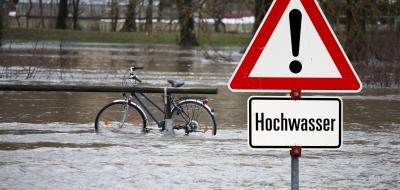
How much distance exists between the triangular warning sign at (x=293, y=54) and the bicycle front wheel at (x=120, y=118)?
9.14 metres

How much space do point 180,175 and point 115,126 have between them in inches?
172

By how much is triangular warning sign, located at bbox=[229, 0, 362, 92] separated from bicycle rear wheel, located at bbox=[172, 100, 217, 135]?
8.73 meters

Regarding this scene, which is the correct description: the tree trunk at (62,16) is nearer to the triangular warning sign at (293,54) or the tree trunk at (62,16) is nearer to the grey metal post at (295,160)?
the triangular warning sign at (293,54)

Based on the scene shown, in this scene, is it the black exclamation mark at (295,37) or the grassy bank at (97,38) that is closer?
the black exclamation mark at (295,37)

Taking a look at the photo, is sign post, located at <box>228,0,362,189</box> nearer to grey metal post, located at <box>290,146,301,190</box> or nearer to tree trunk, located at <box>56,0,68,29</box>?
grey metal post, located at <box>290,146,301,190</box>

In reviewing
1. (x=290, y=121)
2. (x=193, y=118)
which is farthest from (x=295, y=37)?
(x=193, y=118)

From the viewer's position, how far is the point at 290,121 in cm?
590

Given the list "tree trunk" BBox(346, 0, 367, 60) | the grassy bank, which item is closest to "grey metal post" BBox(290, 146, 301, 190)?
"tree trunk" BBox(346, 0, 367, 60)

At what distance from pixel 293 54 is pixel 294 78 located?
0.47 feet

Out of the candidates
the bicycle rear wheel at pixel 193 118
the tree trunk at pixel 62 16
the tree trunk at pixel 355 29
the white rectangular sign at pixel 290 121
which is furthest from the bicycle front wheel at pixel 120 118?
the tree trunk at pixel 62 16

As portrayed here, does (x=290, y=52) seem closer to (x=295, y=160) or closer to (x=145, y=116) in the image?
(x=295, y=160)

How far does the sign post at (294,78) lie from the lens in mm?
5875

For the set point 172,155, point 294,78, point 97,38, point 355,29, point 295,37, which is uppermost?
point 295,37

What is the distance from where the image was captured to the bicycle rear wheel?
48.6 ft
